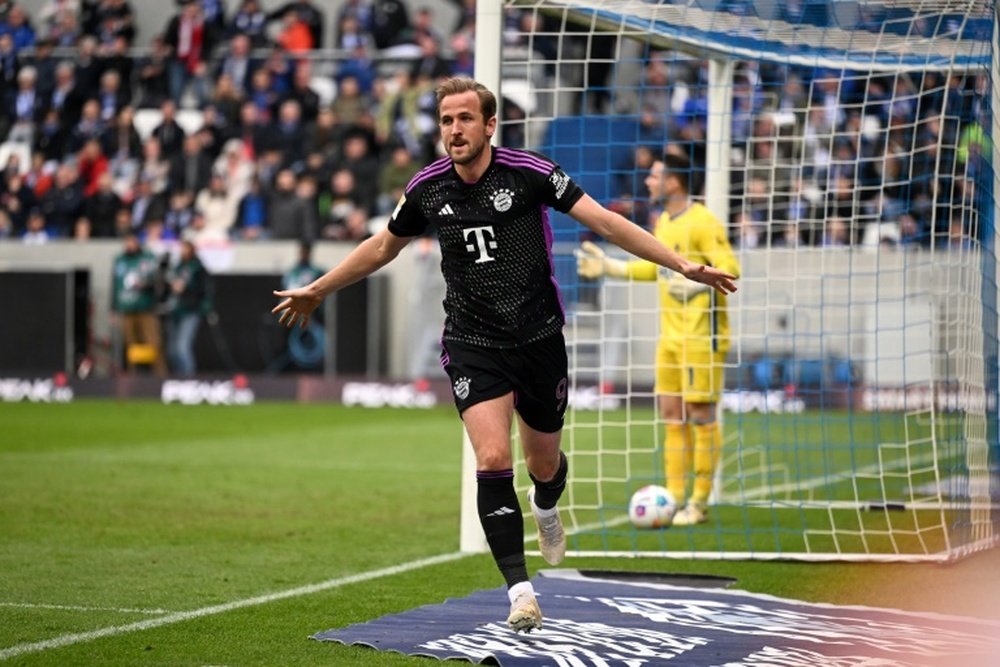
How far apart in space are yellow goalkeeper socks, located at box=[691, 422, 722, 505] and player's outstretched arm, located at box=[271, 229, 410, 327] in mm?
4159

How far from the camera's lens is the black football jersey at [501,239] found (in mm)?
6598

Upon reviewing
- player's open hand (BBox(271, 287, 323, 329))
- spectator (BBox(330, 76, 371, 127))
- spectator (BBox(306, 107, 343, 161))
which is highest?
spectator (BBox(330, 76, 371, 127))

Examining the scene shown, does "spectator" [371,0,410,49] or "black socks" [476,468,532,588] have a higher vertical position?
"spectator" [371,0,410,49]

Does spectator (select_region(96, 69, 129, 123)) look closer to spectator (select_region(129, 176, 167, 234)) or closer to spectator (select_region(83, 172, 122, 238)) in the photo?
spectator (select_region(83, 172, 122, 238))

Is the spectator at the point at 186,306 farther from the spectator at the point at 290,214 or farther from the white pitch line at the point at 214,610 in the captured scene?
the white pitch line at the point at 214,610

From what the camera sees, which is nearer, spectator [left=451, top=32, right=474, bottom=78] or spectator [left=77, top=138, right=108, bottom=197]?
spectator [left=451, top=32, right=474, bottom=78]

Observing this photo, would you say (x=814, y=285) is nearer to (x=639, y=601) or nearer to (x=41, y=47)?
(x=639, y=601)

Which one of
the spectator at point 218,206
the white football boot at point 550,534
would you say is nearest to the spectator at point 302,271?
the spectator at point 218,206

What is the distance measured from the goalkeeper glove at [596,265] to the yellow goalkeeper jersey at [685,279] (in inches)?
3.6

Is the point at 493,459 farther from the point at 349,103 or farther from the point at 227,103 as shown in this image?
the point at 227,103

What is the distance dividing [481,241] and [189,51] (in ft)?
73.7

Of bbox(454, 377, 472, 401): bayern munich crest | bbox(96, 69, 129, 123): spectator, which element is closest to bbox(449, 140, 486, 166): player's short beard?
bbox(454, 377, 472, 401): bayern munich crest

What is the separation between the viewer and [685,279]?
1015 cm

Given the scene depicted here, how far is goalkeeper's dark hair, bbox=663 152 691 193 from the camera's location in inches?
398
